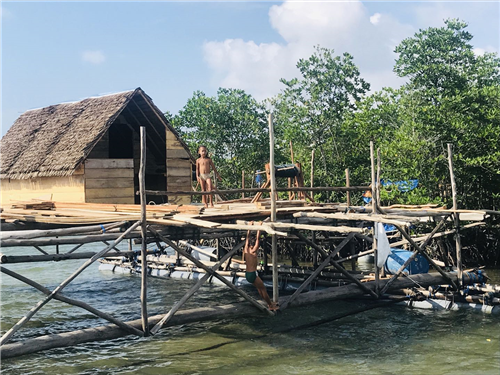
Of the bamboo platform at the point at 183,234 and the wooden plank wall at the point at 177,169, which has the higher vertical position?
the wooden plank wall at the point at 177,169

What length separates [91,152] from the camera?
57.8 feet

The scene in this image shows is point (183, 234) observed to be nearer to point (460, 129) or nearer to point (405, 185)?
point (405, 185)

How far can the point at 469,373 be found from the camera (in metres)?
9.70

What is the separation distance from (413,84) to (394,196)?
8.29 meters

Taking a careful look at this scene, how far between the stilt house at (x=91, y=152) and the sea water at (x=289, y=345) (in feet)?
11.5

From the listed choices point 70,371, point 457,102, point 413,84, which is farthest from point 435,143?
point 70,371

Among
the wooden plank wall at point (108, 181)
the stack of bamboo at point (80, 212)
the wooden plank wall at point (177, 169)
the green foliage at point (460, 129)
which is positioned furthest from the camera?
the green foliage at point (460, 129)

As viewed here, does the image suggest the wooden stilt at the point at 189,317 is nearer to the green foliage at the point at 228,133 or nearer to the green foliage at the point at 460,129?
the green foliage at the point at 460,129

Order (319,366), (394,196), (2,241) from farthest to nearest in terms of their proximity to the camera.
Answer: (394,196), (319,366), (2,241)

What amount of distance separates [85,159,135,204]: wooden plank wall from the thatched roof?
0.62 metres

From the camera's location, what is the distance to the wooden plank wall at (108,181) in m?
15.5

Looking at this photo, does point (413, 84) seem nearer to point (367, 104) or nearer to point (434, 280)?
point (367, 104)

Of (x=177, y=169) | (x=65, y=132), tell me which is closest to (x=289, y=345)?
(x=177, y=169)

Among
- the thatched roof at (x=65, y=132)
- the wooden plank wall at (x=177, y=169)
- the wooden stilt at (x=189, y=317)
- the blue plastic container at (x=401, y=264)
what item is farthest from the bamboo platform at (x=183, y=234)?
the wooden plank wall at (x=177, y=169)
